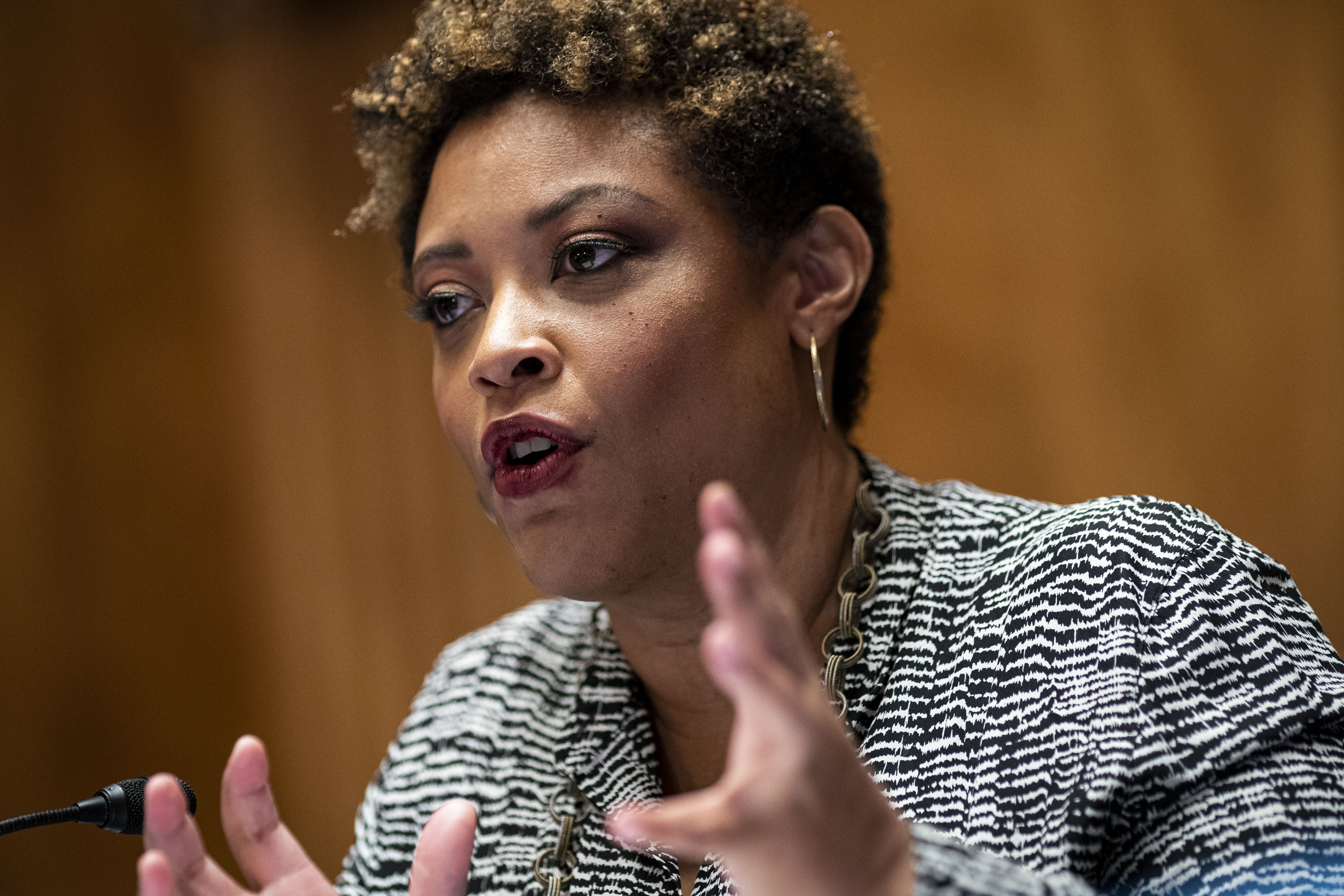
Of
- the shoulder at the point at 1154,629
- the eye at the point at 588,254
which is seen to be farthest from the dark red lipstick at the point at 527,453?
the shoulder at the point at 1154,629

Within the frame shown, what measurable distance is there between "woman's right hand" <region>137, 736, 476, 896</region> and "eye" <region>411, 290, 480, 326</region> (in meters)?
0.58

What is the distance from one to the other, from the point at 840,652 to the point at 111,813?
75cm

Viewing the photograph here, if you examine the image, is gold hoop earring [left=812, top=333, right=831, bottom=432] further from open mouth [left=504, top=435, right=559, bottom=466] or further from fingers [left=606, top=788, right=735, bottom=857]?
fingers [left=606, top=788, right=735, bottom=857]

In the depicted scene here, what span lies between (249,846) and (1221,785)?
863mm

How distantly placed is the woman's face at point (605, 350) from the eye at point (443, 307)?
42 mm

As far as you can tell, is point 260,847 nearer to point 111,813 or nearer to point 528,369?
point 111,813

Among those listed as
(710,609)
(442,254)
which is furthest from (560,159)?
(710,609)

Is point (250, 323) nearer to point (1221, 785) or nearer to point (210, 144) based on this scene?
point (210, 144)

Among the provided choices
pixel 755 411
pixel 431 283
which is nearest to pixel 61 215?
pixel 431 283

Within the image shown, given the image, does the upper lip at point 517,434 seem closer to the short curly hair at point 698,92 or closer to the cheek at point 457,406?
the cheek at point 457,406

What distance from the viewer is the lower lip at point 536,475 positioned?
127cm

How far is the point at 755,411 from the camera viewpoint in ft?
4.37

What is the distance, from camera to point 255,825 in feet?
3.53

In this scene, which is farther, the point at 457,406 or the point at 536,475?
the point at 457,406
